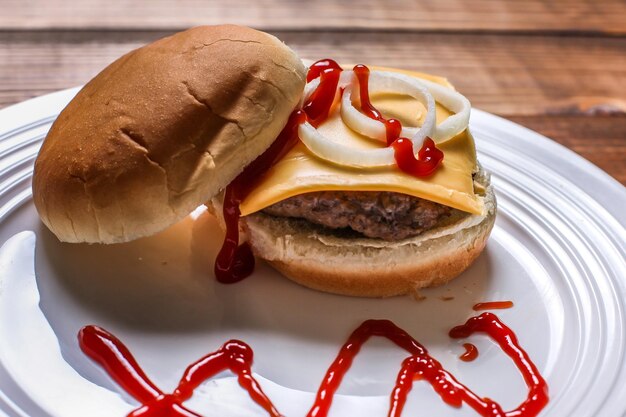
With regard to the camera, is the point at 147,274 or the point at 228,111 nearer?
the point at 228,111

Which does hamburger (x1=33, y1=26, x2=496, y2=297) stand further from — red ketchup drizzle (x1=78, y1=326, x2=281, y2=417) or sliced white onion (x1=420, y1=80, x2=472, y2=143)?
red ketchup drizzle (x1=78, y1=326, x2=281, y2=417)

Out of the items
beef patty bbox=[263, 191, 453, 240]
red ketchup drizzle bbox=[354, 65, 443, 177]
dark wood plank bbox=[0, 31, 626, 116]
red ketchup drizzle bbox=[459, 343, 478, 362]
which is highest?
red ketchup drizzle bbox=[354, 65, 443, 177]

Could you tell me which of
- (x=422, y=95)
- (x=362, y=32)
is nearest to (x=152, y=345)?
(x=422, y=95)

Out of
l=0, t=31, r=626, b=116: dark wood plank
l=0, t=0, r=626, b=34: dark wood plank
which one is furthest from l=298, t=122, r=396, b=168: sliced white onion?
l=0, t=0, r=626, b=34: dark wood plank

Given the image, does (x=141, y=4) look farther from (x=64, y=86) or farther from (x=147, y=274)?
(x=147, y=274)

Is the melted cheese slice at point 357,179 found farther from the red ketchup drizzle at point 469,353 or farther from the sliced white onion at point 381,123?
the red ketchup drizzle at point 469,353

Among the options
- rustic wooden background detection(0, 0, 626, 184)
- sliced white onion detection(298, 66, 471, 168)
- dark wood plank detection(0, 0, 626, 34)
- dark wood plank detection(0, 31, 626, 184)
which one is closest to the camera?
sliced white onion detection(298, 66, 471, 168)

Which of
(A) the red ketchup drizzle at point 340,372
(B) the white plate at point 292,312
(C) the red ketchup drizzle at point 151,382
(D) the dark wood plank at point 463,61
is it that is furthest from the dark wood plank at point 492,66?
(C) the red ketchup drizzle at point 151,382
